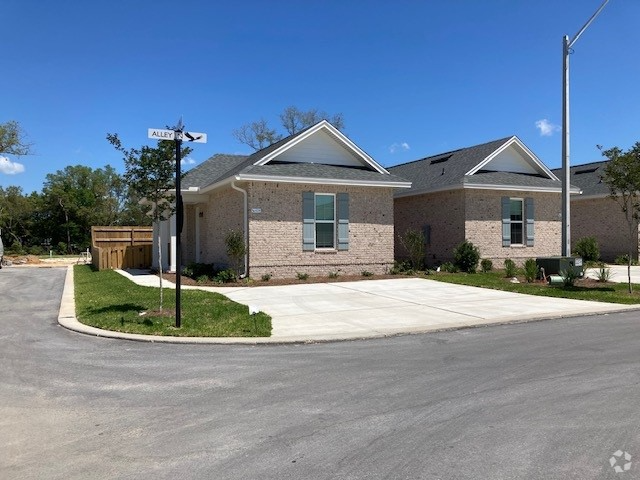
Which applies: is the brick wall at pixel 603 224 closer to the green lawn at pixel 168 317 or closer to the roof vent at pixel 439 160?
the roof vent at pixel 439 160

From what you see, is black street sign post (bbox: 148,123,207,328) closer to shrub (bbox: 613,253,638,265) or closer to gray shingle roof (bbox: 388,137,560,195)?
gray shingle roof (bbox: 388,137,560,195)

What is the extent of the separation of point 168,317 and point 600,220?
2462cm

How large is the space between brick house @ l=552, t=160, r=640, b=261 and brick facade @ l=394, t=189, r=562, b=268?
12.1 feet

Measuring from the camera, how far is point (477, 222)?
70.6ft

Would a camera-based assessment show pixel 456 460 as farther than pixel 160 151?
No

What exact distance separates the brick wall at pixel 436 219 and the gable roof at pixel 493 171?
58 centimetres

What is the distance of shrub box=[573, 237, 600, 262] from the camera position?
24.1m

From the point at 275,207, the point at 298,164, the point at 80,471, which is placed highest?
the point at 298,164

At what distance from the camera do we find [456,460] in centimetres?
388

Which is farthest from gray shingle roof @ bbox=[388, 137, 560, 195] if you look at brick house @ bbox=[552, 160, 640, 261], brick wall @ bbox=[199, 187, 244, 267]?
brick wall @ bbox=[199, 187, 244, 267]

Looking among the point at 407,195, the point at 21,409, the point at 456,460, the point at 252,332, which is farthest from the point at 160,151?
the point at 407,195

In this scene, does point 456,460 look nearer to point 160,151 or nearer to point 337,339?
point 337,339

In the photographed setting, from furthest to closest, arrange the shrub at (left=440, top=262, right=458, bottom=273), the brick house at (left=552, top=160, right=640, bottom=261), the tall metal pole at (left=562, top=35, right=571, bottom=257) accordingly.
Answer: the brick house at (left=552, top=160, right=640, bottom=261) → the shrub at (left=440, top=262, right=458, bottom=273) → the tall metal pole at (left=562, top=35, right=571, bottom=257)

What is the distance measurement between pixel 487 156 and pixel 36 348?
62.7 ft
